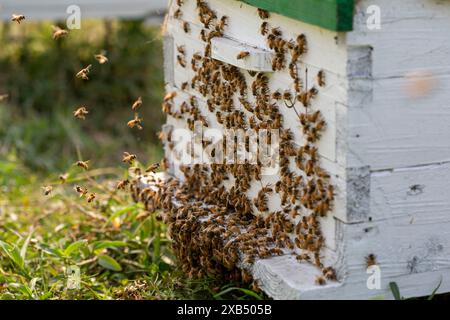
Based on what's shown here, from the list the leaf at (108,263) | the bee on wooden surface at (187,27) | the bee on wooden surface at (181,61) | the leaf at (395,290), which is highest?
the bee on wooden surface at (187,27)

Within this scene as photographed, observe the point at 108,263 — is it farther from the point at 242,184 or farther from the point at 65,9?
the point at 65,9

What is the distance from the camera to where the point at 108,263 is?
4758mm

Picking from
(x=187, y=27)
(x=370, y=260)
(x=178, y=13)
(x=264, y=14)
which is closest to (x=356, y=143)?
(x=370, y=260)

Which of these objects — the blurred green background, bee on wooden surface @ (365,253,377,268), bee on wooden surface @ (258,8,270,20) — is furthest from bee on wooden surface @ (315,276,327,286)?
the blurred green background

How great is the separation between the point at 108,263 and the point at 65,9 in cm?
497

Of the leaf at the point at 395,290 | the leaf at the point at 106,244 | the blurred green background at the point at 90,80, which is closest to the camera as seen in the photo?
the leaf at the point at 395,290

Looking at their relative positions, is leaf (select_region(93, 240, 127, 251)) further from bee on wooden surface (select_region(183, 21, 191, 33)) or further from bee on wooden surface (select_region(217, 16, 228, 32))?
bee on wooden surface (select_region(217, 16, 228, 32))

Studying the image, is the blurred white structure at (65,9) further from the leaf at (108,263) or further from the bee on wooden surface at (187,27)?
the leaf at (108,263)

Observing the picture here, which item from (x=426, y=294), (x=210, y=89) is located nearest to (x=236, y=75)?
(x=210, y=89)

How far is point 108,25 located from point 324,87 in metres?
6.27

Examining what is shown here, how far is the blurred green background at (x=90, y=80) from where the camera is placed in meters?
8.62

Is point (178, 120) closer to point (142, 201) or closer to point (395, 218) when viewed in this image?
point (142, 201)

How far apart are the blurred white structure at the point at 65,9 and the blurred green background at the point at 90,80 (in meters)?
0.21

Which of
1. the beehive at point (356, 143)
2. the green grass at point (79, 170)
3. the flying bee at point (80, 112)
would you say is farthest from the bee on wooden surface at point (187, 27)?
the green grass at point (79, 170)
